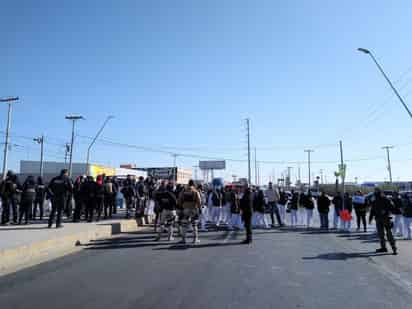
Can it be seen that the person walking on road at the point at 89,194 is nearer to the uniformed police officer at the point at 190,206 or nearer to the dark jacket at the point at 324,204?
the uniformed police officer at the point at 190,206

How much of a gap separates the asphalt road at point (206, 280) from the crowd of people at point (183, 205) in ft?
5.10

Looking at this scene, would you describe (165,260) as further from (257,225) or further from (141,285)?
(257,225)

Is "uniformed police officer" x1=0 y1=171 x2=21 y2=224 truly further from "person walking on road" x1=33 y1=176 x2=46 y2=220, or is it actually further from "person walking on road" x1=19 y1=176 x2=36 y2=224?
"person walking on road" x1=33 y1=176 x2=46 y2=220

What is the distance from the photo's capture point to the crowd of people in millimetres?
11430

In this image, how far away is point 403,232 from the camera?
559 inches

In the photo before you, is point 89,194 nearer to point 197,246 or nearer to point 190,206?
point 190,206

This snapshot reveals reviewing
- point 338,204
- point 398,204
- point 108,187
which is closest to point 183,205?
point 108,187

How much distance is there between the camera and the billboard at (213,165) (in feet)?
300

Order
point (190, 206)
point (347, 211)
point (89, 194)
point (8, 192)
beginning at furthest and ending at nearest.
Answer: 1. point (347, 211)
2. point (89, 194)
3. point (8, 192)
4. point (190, 206)

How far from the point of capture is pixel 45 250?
9.10 meters

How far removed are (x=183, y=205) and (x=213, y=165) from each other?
81.0 metres

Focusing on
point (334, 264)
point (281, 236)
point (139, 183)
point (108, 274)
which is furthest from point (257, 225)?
point (108, 274)

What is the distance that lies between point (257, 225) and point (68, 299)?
12189 mm

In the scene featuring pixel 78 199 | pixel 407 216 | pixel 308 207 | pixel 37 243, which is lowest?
pixel 37 243
